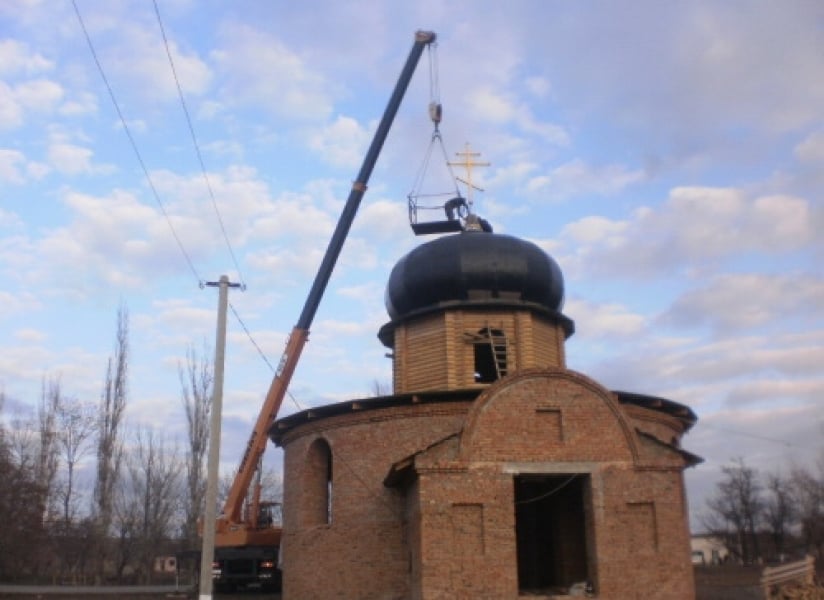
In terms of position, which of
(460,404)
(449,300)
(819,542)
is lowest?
(819,542)

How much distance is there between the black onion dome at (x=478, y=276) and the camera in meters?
21.7

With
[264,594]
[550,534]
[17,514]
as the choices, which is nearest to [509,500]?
[550,534]

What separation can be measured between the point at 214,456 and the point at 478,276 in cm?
915

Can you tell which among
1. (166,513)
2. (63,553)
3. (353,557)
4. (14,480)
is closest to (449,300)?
(353,557)

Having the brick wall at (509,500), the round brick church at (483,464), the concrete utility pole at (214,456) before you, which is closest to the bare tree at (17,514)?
the round brick church at (483,464)

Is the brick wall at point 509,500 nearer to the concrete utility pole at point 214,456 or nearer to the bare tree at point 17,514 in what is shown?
the concrete utility pole at point 214,456

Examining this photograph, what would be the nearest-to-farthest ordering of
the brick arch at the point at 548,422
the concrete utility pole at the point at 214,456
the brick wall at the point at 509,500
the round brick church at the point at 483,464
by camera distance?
the concrete utility pole at the point at 214,456 → the brick wall at the point at 509,500 → the round brick church at the point at 483,464 → the brick arch at the point at 548,422

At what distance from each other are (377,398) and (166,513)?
3232 cm

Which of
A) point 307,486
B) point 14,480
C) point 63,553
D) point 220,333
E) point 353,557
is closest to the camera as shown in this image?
point 220,333

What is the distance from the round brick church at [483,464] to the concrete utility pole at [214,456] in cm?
388

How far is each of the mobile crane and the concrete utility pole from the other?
6998 millimetres

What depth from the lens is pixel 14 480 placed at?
33219 millimetres

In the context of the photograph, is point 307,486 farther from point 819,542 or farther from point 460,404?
point 819,542

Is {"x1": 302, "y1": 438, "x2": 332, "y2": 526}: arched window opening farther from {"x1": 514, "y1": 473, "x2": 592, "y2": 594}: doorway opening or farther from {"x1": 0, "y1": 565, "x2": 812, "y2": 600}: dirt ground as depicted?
{"x1": 514, "y1": 473, "x2": 592, "y2": 594}: doorway opening
